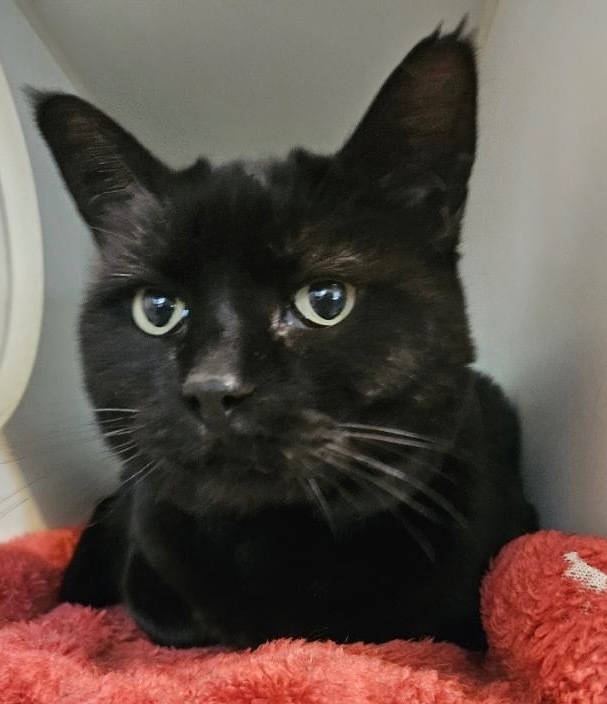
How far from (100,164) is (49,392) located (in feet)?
1.78

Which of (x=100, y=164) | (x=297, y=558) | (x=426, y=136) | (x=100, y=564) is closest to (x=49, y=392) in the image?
(x=100, y=564)

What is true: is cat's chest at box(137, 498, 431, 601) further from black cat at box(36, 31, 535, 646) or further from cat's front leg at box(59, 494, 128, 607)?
cat's front leg at box(59, 494, 128, 607)

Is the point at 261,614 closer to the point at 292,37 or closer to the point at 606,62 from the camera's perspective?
the point at 606,62

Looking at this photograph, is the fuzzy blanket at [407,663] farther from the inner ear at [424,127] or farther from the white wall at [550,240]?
the inner ear at [424,127]

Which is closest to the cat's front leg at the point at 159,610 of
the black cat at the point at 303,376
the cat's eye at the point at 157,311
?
the black cat at the point at 303,376

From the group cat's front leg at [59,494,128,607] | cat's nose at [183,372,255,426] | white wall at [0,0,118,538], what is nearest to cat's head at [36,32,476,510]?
cat's nose at [183,372,255,426]

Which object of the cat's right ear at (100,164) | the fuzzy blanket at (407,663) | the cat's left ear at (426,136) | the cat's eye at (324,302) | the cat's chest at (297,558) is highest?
the cat's right ear at (100,164)

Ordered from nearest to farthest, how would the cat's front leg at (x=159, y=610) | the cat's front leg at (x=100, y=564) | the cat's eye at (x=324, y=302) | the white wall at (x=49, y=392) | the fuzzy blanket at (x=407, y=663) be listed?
the fuzzy blanket at (x=407, y=663)
the cat's eye at (x=324, y=302)
the cat's front leg at (x=159, y=610)
the cat's front leg at (x=100, y=564)
the white wall at (x=49, y=392)

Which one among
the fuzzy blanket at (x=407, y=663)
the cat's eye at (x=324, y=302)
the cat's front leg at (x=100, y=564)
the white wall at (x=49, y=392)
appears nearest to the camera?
the fuzzy blanket at (x=407, y=663)

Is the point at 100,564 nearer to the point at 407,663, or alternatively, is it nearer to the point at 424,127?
the point at 407,663

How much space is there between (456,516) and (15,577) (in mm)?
564

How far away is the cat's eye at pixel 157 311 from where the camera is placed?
75 centimetres

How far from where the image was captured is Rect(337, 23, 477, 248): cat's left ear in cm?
72

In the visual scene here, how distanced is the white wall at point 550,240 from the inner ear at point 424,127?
139 millimetres
